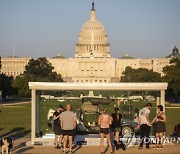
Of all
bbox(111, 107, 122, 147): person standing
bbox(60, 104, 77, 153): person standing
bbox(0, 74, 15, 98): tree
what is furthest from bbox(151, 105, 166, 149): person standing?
bbox(0, 74, 15, 98): tree

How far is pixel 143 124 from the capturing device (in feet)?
69.7

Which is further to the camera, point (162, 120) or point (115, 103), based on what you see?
point (115, 103)

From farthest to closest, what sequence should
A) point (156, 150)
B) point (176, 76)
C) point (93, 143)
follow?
1. point (176, 76)
2. point (93, 143)
3. point (156, 150)

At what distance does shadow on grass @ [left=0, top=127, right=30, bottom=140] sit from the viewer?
89.2 ft

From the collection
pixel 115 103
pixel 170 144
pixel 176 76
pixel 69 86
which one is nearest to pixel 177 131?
pixel 170 144

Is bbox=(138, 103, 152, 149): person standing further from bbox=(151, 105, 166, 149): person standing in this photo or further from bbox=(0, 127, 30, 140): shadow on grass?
bbox=(0, 127, 30, 140): shadow on grass

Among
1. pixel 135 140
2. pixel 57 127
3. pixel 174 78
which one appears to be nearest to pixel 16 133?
pixel 57 127

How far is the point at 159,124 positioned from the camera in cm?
2131

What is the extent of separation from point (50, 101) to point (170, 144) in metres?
4.92

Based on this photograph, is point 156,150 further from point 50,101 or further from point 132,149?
point 50,101

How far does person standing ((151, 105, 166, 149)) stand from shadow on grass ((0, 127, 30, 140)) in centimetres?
715

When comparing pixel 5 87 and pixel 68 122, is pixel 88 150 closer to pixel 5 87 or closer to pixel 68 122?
pixel 68 122

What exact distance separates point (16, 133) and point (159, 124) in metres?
9.86

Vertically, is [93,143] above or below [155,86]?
below
